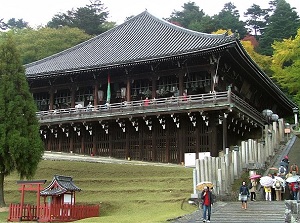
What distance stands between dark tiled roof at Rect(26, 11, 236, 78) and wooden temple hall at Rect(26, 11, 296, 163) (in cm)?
12

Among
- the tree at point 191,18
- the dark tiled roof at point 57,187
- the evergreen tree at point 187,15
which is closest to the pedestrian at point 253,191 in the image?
the dark tiled roof at point 57,187

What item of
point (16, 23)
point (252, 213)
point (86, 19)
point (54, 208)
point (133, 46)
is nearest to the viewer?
point (252, 213)

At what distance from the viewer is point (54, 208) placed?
2073 cm

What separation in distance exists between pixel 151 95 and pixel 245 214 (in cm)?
2113

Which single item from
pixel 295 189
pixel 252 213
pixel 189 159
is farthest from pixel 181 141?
pixel 252 213

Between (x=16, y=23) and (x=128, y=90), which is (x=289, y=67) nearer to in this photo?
(x=128, y=90)

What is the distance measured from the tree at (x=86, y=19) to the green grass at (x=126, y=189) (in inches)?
2099

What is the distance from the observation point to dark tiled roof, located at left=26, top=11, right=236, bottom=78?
36.0 metres

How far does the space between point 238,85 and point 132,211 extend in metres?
22.9

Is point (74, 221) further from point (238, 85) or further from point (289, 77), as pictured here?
point (289, 77)

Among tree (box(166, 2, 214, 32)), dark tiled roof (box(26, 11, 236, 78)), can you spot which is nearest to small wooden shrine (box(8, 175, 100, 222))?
dark tiled roof (box(26, 11, 236, 78))

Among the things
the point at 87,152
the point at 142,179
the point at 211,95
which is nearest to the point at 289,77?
the point at 211,95

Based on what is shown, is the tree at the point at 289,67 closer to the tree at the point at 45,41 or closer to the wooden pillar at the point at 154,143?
the wooden pillar at the point at 154,143

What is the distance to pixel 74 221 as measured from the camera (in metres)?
20.2
